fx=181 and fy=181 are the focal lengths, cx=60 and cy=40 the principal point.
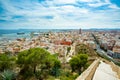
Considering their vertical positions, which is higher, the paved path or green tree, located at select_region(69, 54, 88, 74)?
the paved path

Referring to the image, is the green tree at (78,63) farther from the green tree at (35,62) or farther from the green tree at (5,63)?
the green tree at (5,63)

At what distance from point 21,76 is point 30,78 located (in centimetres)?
59

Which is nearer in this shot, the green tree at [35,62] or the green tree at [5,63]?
the green tree at [35,62]

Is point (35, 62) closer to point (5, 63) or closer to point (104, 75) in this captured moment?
point (5, 63)

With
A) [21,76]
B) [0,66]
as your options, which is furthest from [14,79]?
[0,66]

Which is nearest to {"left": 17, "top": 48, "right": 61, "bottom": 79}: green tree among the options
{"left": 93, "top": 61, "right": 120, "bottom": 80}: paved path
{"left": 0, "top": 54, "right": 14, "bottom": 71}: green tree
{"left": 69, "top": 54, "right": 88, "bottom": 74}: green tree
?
{"left": 0, "top": 54, "right": 14, "bottom": 71}: green tree

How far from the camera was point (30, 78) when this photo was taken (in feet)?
35.4

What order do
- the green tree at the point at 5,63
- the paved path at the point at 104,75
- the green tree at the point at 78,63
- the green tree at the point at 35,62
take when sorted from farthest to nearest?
the green tree at the point at 78,63
the green tree at the point at 5,63
the green tree at the point at 35,62
the paved path at the point at 104,75

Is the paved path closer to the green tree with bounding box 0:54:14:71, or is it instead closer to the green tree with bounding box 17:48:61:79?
the green tree with bounding box 17:48:61:79

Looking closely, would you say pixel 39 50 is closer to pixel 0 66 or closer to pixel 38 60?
pixel 38 60

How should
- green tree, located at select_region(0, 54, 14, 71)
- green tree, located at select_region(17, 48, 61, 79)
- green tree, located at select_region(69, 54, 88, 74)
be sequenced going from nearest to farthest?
green tree, located at select_region(17, 48, 61, 79) → green tree, located at select_region(0, 54, 14, 71) → green tree, located at select_region(69, 54, 88, 74)

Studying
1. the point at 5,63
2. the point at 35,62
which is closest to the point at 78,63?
the point at 35,62

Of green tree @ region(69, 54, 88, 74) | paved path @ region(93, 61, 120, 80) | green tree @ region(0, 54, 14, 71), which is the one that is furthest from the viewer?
green tree @ region(69, 54, 88, 74)

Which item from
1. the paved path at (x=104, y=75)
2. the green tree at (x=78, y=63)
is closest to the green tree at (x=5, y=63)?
the green tree at (x=78, y=63)
